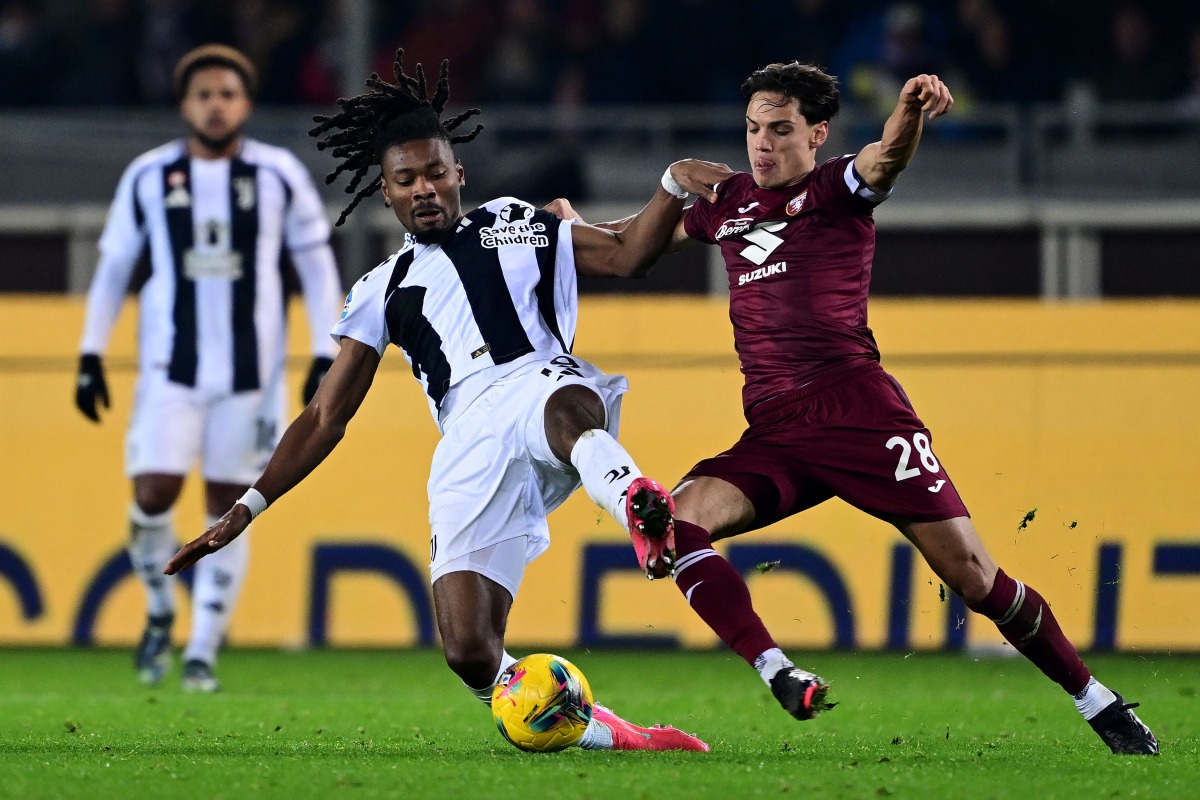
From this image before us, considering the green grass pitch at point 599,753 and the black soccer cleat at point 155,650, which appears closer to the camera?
the green grass pitch at point 599,753

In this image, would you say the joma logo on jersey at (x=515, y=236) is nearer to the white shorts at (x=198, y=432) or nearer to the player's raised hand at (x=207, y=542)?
the player's raised hand at (x=207, y=542)

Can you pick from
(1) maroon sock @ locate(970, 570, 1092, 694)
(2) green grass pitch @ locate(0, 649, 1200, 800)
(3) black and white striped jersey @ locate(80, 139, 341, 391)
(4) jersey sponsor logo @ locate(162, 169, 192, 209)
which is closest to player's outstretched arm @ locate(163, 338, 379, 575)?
(2) green grass pitch @ locate(0, 649, 1200, 800)

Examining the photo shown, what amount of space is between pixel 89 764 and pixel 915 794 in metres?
2.38

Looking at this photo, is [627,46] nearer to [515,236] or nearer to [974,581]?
[515,236]

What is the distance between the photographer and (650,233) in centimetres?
605

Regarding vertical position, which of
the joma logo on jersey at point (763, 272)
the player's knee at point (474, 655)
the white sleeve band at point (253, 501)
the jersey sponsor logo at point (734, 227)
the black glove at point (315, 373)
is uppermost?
the jersey sponsor logo at point (734, 227)

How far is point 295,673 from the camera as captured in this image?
30.5ft

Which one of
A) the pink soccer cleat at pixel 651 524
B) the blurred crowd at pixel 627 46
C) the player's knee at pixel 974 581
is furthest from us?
the blurred crowd at pixel 627 46

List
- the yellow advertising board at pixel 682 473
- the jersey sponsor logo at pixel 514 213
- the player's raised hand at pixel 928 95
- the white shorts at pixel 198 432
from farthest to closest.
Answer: the yellow advertising board at pixel 682 473, the white shorts at pixel 198 432, the jersey sponsor logo at pixel 514 213, the player's raised hand at pixel 928 95

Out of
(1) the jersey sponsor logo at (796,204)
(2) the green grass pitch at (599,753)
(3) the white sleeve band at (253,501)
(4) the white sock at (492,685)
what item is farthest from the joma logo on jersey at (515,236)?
(2) the green grass pitch at (599,753)

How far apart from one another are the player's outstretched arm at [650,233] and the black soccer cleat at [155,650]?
3501 millimetres

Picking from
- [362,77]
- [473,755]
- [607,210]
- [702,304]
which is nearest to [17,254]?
[362,77]

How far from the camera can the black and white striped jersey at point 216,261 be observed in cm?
874

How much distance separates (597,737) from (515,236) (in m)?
1.63
